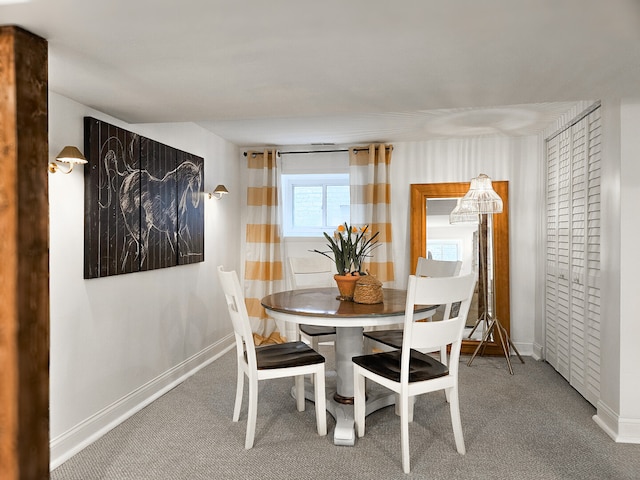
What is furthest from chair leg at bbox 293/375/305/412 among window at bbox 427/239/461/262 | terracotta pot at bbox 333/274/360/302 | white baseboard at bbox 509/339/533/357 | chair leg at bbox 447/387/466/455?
white baseboard at bbox 509/339/533/357

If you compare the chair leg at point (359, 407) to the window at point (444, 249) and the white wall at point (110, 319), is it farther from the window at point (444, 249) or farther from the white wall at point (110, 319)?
the window at point (444, 249)

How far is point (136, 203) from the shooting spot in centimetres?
333

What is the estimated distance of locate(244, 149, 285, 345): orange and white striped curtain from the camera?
17.5 ft

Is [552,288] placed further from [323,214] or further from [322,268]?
[323,214]

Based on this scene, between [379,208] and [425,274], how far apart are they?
1252mm

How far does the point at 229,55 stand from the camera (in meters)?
2.08

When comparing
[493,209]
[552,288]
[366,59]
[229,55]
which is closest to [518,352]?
[552,288]

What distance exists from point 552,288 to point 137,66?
12.8 ft

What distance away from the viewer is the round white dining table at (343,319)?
2.78 metres

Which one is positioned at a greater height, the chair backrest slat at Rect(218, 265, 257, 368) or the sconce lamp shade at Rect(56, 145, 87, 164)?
the sconce lamp shade at Rect(56, 145, 87, 164)

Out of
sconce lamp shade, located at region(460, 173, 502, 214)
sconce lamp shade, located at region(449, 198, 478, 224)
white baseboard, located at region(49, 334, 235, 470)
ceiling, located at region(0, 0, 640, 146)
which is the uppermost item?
ceiling, located at region(0, 0, 640, 146)

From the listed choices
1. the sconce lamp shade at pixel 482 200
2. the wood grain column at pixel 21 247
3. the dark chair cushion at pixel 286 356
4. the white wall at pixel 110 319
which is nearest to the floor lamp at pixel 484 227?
the sconce lamp shade at pixel 482 200

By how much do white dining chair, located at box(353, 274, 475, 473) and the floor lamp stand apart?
5.93 ft

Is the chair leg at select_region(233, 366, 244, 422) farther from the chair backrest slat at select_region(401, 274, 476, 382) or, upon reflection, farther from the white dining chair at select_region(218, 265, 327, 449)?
the chair backrest slat at select_region(401, 274, 476, 382)
